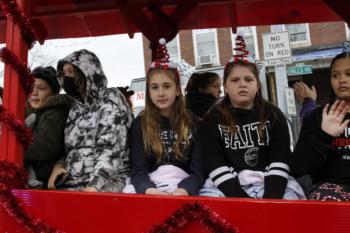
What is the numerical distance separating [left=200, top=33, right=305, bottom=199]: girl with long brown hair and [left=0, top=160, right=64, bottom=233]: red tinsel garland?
995 millimetres

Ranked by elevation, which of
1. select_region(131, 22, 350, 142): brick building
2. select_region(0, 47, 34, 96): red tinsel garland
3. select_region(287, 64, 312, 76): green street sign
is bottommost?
select_region(0, 47, 34, 96): red tinsel garland

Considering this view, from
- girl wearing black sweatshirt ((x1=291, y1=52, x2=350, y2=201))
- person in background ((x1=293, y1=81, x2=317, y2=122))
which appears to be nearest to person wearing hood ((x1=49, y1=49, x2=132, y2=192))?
girl wearing black sweatshirt ((x1=291, y1=52, x2=350, y2=201))

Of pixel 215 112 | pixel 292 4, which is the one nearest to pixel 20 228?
pixel 215 112

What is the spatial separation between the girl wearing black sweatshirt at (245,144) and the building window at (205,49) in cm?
1361

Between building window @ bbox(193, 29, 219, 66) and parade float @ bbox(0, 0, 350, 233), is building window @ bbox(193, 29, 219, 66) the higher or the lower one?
the higher one

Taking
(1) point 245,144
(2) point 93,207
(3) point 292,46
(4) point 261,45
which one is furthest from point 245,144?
(4) point 261,45

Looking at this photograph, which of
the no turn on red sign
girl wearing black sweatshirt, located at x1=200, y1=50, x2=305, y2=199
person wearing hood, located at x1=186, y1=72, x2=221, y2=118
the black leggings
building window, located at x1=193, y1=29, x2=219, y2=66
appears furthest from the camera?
building window, located at x1=193, y1=29, x2=219, y2=66

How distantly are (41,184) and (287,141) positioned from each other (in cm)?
163

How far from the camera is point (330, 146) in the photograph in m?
2.02

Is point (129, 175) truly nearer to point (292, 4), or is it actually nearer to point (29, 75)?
point (29, 75)

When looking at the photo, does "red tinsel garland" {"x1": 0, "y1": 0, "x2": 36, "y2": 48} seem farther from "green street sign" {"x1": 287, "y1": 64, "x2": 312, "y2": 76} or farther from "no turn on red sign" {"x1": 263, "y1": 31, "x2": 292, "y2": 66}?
"green street sign" {"x1": 287, "y1": 64, "x2": 312, "y2": 76}

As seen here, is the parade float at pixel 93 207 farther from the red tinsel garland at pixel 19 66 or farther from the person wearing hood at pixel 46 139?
the person wearing hood at pixel 46 139

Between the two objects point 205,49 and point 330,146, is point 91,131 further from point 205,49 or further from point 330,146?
point 205,49

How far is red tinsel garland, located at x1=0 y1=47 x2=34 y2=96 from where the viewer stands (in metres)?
1.72
